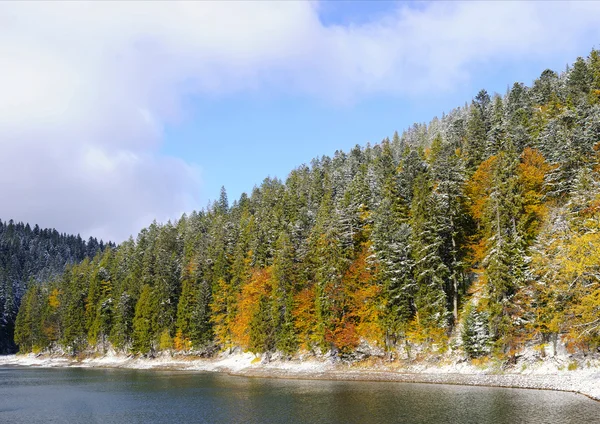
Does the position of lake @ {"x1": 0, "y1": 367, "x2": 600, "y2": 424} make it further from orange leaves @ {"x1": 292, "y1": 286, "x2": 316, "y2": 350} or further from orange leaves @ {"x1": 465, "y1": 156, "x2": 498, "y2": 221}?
orange leaves @ {"x1": 465, "y1": 156, "x2": 498, "y2": 221}

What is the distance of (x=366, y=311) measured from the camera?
6556 cm

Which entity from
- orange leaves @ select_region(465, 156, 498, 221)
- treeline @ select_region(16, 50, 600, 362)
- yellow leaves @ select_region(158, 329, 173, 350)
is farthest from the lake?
yellow leaves @ select_region(158, 329, 173, 350)

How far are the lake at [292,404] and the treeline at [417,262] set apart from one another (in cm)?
974

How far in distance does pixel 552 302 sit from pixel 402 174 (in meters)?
43.2

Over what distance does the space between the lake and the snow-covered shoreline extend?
281 centimetres

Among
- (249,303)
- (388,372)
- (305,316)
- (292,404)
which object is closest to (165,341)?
(249,303)

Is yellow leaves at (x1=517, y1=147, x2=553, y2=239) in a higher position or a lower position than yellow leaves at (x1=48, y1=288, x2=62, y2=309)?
higher

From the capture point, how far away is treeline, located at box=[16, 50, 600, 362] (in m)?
49.2

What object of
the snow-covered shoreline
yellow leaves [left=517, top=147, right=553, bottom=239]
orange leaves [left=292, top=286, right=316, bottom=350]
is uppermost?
yellow leaves [left=517, top=147, right=553, bottom=239]

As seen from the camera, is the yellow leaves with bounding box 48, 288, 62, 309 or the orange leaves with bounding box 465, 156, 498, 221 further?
the yellow leaves with bounding box 48, 288, 62, 309

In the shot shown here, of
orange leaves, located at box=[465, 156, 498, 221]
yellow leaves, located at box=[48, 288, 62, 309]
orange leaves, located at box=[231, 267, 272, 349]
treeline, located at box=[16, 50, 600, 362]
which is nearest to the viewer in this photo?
treeline, located at box=[16, 50, 600, 362]

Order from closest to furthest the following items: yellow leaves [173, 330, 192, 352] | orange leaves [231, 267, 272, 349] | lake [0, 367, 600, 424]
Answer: lake [0, 367, 600, 424]
orange leaves [231, 267, 272, 349]
yellow leaves [173, 330, 192, 352]

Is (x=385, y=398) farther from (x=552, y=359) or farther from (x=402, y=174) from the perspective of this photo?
(x=402, y=174)

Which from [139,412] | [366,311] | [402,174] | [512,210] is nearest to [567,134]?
[512,210]
